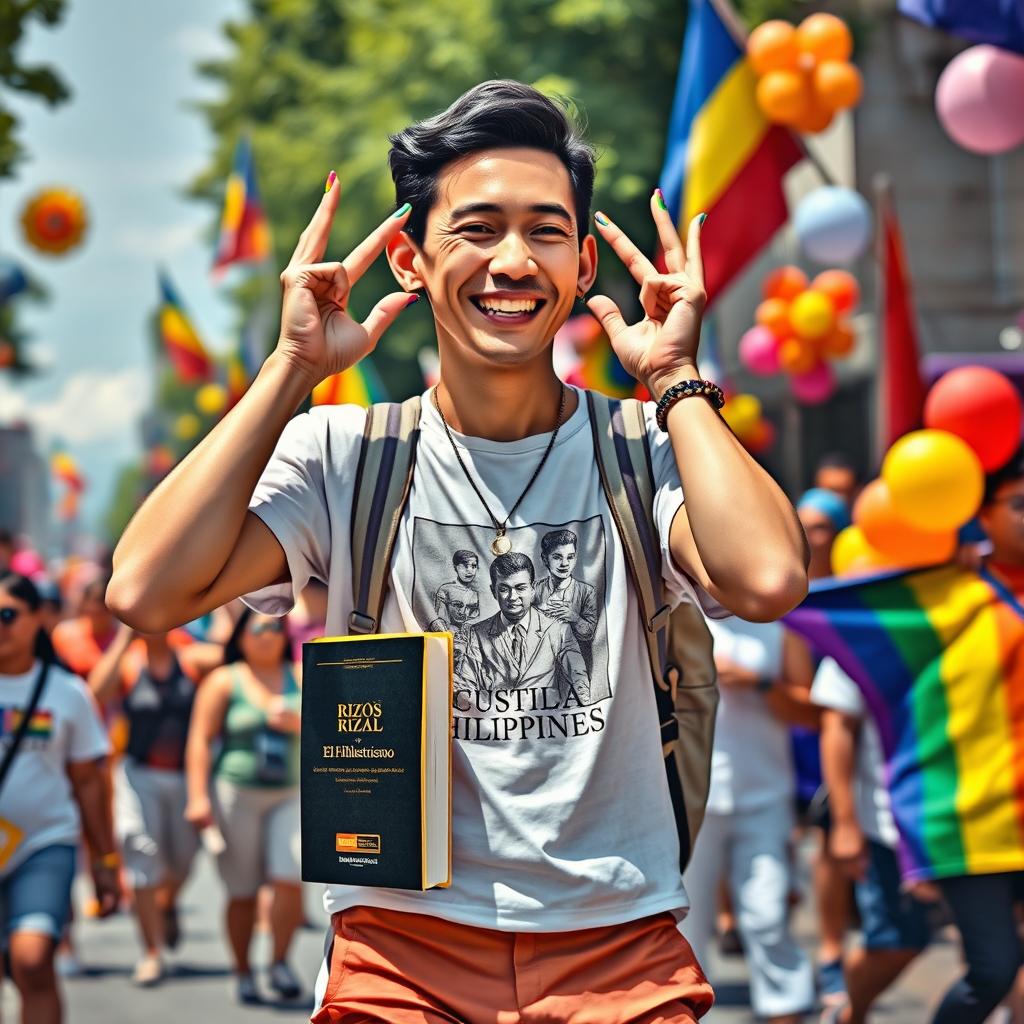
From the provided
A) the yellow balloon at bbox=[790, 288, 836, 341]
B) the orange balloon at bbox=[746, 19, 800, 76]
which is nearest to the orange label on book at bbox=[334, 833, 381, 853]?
the orange balloon at bbox=[746, 19, 800, 76]

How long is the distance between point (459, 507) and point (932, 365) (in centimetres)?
1170

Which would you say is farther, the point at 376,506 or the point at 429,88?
the point at 429,88

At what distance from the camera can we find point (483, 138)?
311 cm

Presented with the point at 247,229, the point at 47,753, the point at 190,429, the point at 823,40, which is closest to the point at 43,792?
the point at 47,753

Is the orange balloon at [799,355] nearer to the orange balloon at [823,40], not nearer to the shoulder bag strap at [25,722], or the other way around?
the orange balloon at [823,40]

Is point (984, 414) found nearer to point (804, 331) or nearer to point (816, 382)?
point (804, 331)

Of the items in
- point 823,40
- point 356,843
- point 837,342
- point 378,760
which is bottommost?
point 356,843

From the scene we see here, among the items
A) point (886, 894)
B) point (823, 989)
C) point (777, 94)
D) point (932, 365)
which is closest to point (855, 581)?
point (886, 894)

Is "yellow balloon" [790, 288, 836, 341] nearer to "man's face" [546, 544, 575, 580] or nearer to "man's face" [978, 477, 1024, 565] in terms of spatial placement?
"man's face" [978, 477, 1024, 565]

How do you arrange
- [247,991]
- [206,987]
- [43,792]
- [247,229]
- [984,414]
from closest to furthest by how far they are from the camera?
[984,414], [43,792], [247,991], [206,987], [247,229]

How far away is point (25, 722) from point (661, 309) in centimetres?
420

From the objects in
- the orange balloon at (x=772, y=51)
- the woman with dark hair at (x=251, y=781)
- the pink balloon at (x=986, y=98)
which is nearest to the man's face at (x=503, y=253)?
the pink balloon at (x=986, y=98)

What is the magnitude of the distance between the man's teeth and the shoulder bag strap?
4.09 meters

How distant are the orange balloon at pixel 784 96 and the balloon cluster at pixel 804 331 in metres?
3.25
